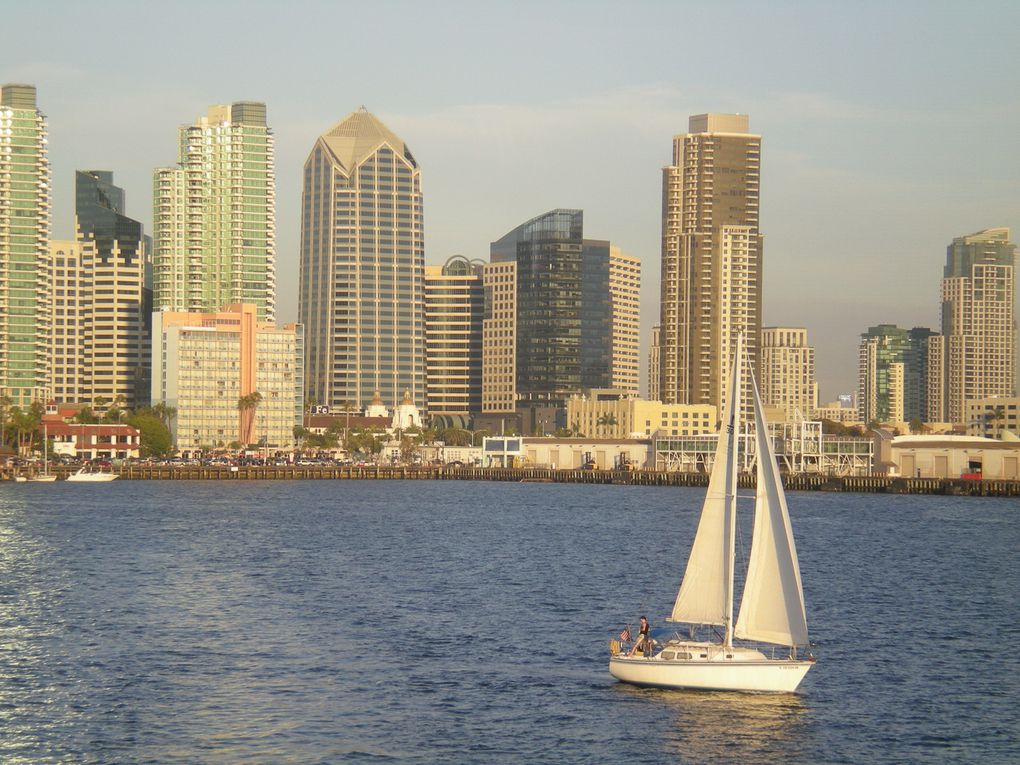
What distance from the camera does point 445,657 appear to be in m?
66.7

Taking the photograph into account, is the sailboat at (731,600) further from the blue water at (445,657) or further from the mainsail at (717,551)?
the blue water at (445,657)

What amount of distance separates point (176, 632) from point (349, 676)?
14.8 m

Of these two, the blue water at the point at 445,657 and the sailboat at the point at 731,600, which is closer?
the blue water at the point at 445,657

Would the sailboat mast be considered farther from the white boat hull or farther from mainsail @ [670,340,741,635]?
the white boat hull

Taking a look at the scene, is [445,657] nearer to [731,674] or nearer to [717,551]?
[717,551]

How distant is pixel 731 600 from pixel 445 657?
49.4 feet

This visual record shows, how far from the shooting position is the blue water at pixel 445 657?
51.8 meters

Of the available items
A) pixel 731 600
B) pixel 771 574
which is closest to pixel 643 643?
pixel 731 600

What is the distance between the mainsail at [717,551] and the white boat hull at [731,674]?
2.16 metres

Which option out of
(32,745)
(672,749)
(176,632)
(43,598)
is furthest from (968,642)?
(43,598)

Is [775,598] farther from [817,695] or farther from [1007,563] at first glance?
[1007,563]

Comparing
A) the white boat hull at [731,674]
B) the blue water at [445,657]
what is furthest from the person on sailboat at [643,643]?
the blue water at [445,657]

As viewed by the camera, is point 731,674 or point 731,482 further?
point 731,482

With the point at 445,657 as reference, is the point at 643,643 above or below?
above
